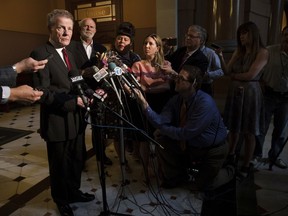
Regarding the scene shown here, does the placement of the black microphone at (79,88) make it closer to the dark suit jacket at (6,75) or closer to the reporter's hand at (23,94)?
the reporter's hand at (23,94)

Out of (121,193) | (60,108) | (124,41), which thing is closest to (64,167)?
(60,108)

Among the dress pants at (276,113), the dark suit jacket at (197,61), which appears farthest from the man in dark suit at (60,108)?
the dress pants at (276,113)

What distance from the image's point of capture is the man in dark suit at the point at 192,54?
2.14m

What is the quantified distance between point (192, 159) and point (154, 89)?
0.68m

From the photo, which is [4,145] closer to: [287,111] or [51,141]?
[51,141]

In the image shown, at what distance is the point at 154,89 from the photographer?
7.11 ft

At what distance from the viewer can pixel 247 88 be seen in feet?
7.34

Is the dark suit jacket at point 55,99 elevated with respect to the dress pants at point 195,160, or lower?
elevated

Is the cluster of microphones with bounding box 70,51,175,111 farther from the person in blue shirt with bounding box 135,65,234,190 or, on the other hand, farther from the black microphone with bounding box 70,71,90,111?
the person in blue shirt with bounding box 135,65,234,190

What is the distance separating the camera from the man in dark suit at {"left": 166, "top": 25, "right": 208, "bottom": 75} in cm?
214

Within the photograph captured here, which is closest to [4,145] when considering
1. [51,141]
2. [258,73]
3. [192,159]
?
[51,141]

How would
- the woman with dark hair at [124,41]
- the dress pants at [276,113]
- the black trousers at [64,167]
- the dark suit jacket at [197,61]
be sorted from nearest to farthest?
the black trousers at [64,167] < the dark suit jacket at [197,61] < the woman with dark hair at [124,41] < the dress pants at [276,113]

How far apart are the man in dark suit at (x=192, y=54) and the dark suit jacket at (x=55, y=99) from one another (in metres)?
1.02

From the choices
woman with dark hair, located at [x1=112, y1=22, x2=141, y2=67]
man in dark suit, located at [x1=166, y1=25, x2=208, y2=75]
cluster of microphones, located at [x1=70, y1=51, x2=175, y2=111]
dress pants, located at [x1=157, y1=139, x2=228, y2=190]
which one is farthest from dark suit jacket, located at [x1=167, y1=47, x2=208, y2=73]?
cluster of microphones, located at [x1=70, y1=51, x2=175, y2=111]
